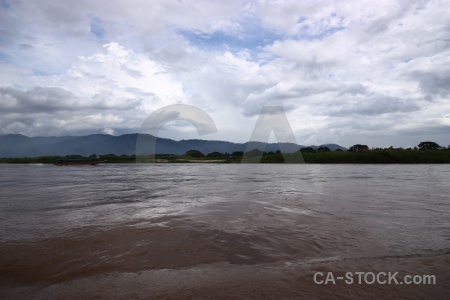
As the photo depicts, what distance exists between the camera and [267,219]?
7.53 meters

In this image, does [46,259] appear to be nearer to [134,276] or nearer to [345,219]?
[134,276]

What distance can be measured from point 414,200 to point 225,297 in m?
10.3

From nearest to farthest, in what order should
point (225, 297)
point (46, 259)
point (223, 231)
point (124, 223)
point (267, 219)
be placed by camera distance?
point (225, 297)
point (46, 259)
point (223, 231)
point (124, 223)
point (267, 219)

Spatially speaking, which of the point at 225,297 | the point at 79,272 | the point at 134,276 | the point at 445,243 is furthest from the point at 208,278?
the point at 445,243

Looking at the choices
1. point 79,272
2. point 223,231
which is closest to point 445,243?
point 223,231

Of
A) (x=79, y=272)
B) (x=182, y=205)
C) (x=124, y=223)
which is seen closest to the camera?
(x=79, y=272)

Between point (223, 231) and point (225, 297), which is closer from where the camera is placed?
point (225, 297)

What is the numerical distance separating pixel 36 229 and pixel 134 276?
3.99m

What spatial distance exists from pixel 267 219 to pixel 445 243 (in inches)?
148

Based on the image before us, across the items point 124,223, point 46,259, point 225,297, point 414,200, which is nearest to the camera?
point 225,297

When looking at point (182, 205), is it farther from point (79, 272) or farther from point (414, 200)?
point (414, 200)

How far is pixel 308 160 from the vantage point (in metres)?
56.5

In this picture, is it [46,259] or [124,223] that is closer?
[46,259]

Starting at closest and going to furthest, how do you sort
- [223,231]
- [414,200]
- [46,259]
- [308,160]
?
[46,259] → [223,231] → [414,200] → [308,160]
